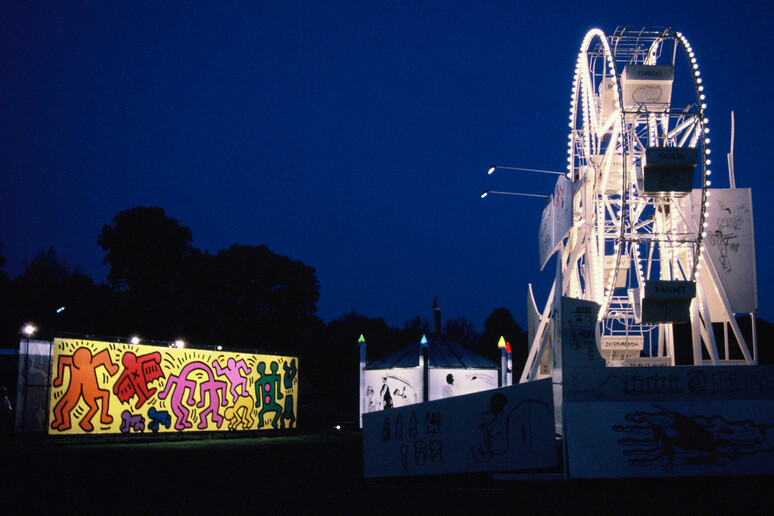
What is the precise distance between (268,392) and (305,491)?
15698 millimetres

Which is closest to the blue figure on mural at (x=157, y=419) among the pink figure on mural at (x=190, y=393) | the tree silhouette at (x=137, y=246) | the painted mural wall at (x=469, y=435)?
the pink figure on mural at (x=190, y=393)

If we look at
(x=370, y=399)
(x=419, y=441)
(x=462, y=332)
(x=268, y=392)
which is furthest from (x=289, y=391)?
(x=462, y=332)

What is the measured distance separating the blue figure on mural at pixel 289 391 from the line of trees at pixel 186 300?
11272 millimetres

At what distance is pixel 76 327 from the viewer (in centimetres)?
3550

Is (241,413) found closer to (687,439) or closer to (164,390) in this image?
(164,390)

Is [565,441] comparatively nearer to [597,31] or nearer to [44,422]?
[597,31]

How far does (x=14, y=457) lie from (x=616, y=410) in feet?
38.0

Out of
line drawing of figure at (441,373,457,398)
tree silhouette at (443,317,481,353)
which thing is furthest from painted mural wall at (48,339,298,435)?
tree silhouette at (443,317,481,353)

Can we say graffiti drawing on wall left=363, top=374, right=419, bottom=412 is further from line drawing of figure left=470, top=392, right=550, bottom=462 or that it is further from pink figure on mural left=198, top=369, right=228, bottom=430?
line drawing of figure left=470, top=392, right=550, bottom=462

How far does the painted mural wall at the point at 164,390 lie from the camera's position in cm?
1789

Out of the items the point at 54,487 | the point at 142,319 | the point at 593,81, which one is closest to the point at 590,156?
the point at 593,81

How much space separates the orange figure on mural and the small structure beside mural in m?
11.3

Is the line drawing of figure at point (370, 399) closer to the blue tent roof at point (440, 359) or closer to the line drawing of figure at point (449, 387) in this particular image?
the blue tent roof at point (440, 359)

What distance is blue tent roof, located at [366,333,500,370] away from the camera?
28250mm
